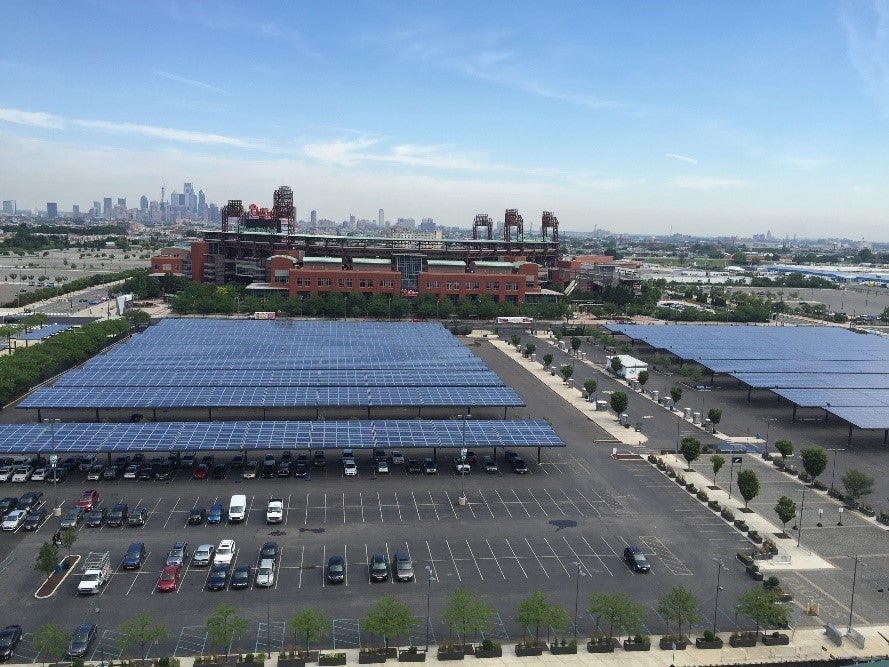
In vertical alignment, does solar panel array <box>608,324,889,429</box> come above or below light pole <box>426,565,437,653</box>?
above

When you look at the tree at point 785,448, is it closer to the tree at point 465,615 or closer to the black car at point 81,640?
the tree at point 465,615

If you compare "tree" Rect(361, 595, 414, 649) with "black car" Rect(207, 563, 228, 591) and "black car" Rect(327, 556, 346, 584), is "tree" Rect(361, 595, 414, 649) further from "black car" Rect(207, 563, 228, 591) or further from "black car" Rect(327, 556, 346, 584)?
"black car" Rect(207, 563, 228, 591)

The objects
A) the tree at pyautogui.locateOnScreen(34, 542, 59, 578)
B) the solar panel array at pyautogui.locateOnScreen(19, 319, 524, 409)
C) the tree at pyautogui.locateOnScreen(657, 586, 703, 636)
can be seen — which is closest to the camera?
the tree at pyautogui.locateOnScreen(657, 586, 703, 636)

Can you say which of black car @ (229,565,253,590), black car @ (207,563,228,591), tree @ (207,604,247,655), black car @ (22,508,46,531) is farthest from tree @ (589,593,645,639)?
black car @ (22,508,46,531)

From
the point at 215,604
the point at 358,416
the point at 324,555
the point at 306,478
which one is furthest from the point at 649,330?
the point at 215,604

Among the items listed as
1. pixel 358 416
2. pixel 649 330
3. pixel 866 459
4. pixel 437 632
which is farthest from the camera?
pixel 649 330

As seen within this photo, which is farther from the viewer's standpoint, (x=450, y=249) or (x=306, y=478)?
(x=450, y=249)

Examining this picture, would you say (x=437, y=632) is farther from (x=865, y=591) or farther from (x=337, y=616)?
(x=865, y=591)
